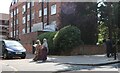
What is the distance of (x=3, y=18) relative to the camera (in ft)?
311

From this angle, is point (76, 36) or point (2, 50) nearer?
point (2, 50)

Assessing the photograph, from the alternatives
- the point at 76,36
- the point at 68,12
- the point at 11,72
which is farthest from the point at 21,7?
the point at 11,72

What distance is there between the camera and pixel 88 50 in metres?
31.1

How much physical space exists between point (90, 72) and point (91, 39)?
71.7 ft

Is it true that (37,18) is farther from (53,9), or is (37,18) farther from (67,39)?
(67,39)

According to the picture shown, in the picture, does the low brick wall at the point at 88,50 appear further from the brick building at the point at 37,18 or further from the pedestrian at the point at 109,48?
the pedestrian at the point at 109,48

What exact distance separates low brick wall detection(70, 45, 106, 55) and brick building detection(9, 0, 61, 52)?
24.9 ft

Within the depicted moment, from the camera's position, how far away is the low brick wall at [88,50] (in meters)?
29.7

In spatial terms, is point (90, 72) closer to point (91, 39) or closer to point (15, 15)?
point (91, 39)

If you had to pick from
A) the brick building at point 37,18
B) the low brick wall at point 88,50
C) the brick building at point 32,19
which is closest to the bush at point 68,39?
the low brick wall at point 88,50

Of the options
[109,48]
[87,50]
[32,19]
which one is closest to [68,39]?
[87,50]

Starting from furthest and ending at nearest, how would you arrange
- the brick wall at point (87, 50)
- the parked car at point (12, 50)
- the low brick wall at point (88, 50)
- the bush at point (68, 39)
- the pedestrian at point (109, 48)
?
the low brick wall at point (88, 50) → the brick wall at point (87, 50) → the bush at point (68, 39) → the parked car at point (12, 50) → the pedestrian at point (109, 48)

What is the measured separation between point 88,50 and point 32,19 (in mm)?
25672

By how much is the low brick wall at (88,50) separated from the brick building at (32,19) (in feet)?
24.9
